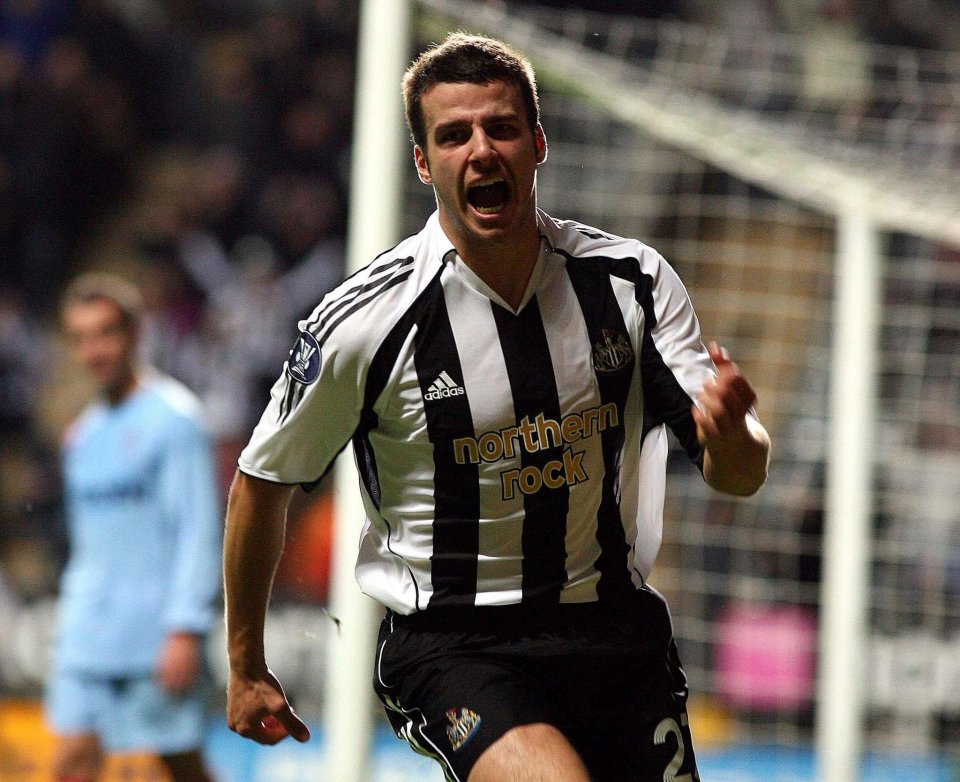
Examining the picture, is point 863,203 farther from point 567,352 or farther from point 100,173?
point 100,173

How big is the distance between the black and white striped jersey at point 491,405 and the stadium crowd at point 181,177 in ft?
20.4

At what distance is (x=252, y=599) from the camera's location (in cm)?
268

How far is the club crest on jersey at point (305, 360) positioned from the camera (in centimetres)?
255

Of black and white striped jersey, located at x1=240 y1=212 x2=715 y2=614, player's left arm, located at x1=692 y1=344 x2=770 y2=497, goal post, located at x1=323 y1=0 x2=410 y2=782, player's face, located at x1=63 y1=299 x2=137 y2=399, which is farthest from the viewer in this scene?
player's face, located at x1=63 y1=299 x2=137 y2=399

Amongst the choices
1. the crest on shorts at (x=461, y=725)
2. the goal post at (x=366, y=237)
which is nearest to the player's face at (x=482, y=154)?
the crest on shorts at (x=461, y=725)

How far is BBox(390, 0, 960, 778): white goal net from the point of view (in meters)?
5.28

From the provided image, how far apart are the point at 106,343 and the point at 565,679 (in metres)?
3.06

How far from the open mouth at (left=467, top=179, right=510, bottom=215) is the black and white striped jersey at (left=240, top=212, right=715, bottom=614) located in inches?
5.2

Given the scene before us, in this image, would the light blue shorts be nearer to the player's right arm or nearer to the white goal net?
the white goal net

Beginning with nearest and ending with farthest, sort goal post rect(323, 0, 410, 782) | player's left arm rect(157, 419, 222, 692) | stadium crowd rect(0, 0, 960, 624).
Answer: goal post rect(323, 0, 410, 782) < player's left arm rect(157, 419, 222, 692) < stadium crowd rect(0, 0, 960, 624)

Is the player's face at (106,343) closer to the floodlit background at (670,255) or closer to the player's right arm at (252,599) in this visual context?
the floodlit background at (670,255)

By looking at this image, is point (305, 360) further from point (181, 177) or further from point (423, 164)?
point (181, 177)

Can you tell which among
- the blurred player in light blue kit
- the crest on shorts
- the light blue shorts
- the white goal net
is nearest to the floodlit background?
the white goal net

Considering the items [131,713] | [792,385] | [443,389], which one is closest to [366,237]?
[443,389]
